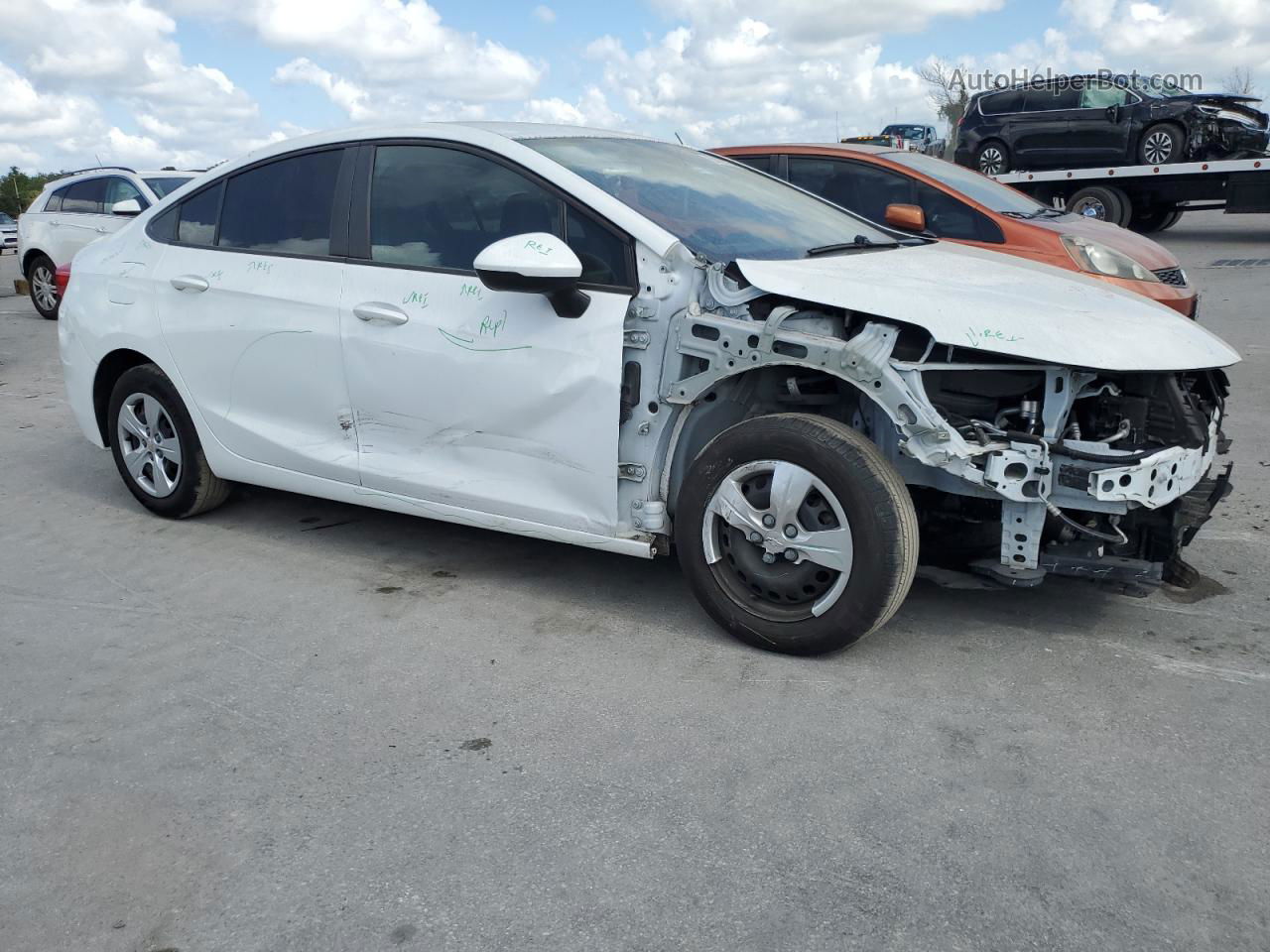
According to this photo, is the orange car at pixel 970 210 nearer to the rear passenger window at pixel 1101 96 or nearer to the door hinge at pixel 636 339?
the door hinge at pixel 636 339

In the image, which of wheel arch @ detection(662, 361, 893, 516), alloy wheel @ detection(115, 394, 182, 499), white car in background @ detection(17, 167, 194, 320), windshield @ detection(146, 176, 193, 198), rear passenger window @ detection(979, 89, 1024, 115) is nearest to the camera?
wheel arch @ detection(662, 361, 893, 516)

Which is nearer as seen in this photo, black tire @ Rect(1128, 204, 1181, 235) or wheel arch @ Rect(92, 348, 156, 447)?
wheel arch @ Rect(92, 348, 156, 447)

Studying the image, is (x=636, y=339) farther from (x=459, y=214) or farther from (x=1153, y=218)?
(x=1153, y=218)

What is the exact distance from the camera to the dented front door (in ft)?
13.0

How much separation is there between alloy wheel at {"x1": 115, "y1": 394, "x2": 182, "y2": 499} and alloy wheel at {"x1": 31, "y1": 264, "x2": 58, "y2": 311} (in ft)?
32.1

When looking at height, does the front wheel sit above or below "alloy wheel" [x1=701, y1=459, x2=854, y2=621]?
above

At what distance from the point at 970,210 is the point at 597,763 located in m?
5.92

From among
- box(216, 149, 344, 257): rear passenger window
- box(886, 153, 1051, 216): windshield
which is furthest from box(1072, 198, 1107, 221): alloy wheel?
box(216, 149, 344, 257): rear passenger window

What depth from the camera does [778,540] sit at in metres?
3.71

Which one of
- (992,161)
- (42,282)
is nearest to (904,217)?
(42,282)

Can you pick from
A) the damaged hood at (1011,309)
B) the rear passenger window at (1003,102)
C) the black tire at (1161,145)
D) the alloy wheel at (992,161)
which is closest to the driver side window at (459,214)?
the damaged hood at (1011,309)

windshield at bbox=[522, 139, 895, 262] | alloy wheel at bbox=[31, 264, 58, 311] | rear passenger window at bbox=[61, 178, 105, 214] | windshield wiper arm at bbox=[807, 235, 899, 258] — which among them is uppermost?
rear passenger window at bbox=[61, 178, 105, 214]

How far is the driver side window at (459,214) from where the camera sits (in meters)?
4.01

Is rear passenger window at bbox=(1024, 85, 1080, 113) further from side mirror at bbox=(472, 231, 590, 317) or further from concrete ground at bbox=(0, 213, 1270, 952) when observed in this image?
side mirror at bbox=(472, 231, 590, 317)
